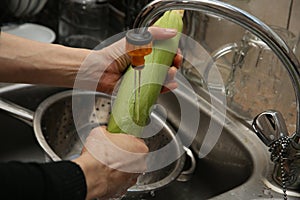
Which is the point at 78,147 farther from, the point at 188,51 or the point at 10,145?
the point at 188,51

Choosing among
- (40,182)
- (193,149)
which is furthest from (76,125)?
(40,182)

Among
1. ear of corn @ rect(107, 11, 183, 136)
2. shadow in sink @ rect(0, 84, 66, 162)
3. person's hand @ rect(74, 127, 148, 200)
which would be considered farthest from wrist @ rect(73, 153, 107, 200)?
shadow in sink @ rect(0, 84, 66, 162)

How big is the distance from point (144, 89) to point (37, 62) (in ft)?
0.68

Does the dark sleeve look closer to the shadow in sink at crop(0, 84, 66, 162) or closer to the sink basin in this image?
the sink basin

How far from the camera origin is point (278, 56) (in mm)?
718

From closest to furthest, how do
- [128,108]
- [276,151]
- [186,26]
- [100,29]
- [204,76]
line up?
[276,151] → [128,108] → [204,76] → [186,26] → [100,29]

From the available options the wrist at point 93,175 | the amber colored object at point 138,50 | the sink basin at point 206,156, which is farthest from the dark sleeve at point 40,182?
the sink basin at point 206,156

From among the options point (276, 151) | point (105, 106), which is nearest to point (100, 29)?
point (105, 106)

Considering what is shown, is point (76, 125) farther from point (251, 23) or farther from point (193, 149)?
point (251, 23)

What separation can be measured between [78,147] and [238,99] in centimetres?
35

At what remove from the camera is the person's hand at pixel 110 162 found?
73 centimetres

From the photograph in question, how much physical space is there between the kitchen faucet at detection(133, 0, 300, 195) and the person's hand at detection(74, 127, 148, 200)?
17 centimetres

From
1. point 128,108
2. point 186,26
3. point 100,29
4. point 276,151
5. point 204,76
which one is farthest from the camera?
point 100,29

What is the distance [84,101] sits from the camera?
1131 mm
